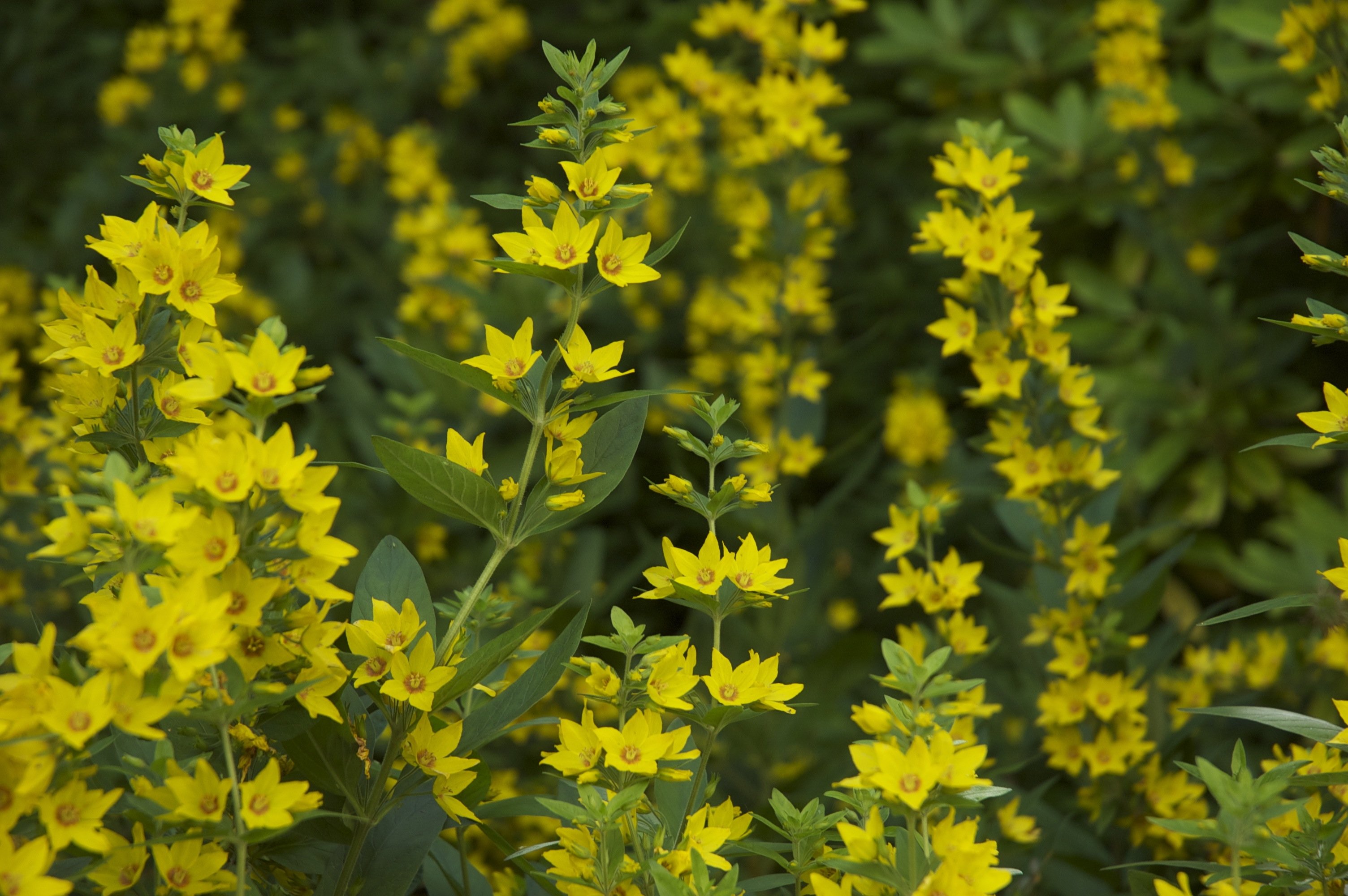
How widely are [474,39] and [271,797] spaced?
3.00 metres

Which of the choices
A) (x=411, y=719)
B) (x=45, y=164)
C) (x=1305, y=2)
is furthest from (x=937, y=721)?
(x=45, y=164)

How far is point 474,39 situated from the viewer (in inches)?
130

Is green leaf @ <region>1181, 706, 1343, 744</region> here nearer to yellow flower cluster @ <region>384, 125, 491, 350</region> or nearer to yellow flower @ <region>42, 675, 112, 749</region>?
yellow flower @ <region>42, 675, 112, 749</region>

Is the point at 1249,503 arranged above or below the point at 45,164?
below

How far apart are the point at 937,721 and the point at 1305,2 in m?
2.11

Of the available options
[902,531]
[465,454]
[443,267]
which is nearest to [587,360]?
[465,454]

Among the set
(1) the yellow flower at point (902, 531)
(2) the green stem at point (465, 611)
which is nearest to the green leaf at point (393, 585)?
(2) the green stem at point (465, 611)

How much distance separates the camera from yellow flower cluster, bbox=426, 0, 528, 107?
330 centimetres

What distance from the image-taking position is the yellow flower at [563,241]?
2.89 feet

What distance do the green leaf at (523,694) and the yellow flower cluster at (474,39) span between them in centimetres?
281

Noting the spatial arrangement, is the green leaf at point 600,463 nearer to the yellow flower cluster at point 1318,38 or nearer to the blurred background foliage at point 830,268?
the blurred background foliage at point 830,268

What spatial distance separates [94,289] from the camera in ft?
3.03

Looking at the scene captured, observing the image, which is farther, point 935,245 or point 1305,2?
point 1305,2

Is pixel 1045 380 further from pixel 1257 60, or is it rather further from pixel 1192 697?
pixel 1257 60
